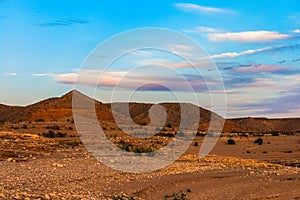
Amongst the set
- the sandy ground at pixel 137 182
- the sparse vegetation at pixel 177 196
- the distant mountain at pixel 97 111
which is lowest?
the sparse vegetation at pixel 177 196

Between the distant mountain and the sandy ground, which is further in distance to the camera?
the distant mountain

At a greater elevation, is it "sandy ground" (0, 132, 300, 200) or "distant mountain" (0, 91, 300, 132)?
"distant mountain" (0, 91, 300, 132)

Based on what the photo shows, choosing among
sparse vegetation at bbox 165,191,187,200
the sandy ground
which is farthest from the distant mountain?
sparse vegetation at bbox 165,191,187,200

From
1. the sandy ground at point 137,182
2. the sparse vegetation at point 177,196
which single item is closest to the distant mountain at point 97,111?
the sandy ground at point 137,182

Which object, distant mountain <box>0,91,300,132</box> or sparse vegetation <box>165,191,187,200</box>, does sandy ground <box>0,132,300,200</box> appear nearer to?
sparse vegetation <box>165,191,187,200</box>

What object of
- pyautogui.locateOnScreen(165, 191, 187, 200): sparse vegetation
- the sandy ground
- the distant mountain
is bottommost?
pyautogui.locateOnScreen(165, 191, 187, 200): sparse vegetation

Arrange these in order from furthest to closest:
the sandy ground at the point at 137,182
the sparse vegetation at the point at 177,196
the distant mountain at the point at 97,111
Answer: the distant mountain at the point at 97,111, the sandy ground at the point at 137,182, the sparse vegetation at the point at 177,196

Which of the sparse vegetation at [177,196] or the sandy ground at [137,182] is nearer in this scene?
the sparse vegetation at [177,196]

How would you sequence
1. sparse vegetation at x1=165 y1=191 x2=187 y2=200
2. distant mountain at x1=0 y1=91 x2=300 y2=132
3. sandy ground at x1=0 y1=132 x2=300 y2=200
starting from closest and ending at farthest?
sparse vegetation at x1=165 y1=191 x2=187 y2=200
sandy ground at x1=0 y1=132 x2=300 y2=200
distant mountain at x1=0 y1=91 x2=300 y2=132

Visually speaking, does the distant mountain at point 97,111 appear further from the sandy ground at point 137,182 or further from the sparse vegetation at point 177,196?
the sparse vegetation at point 177,196

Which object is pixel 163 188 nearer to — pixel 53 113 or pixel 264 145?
pixel 264 145

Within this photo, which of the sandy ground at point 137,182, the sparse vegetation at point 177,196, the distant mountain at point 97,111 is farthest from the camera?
the distant mountain at point 97,111

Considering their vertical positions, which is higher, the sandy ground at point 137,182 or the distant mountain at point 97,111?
the distant mountain at point 97,111

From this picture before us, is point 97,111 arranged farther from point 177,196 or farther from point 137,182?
point 177,196
